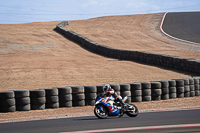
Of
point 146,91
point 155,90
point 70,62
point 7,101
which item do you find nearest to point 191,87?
point 155,90

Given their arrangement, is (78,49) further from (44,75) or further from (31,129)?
(31,129)

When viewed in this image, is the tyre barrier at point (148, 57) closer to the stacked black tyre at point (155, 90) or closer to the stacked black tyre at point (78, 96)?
the stacked black tyre at point (155, 90)

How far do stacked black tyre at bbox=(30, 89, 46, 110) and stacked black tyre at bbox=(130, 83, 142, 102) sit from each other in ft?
10.5

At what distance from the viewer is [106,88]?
30.8 feet

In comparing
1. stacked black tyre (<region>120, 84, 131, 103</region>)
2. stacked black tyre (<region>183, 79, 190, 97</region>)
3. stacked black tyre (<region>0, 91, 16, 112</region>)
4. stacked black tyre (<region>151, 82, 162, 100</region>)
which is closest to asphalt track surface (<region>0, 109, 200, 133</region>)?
stacked black tyre (<region>0, 91, 16, 112</region>)

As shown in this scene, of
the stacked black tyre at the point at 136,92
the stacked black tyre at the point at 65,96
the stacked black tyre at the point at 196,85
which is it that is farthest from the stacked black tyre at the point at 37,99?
the stacked black tyre at the point at 196,85

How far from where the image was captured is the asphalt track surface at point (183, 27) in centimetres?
4228

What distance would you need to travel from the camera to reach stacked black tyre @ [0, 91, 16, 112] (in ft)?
37.0

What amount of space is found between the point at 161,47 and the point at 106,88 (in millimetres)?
26626

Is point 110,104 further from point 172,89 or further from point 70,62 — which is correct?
point 70,62

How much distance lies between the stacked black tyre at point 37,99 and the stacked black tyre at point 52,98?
14cm

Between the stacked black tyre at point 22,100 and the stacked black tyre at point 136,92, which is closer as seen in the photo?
the stacked black tyre at point 22,100

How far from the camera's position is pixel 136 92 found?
12.8 meters

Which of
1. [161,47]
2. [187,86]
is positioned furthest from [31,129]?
[161,47]
